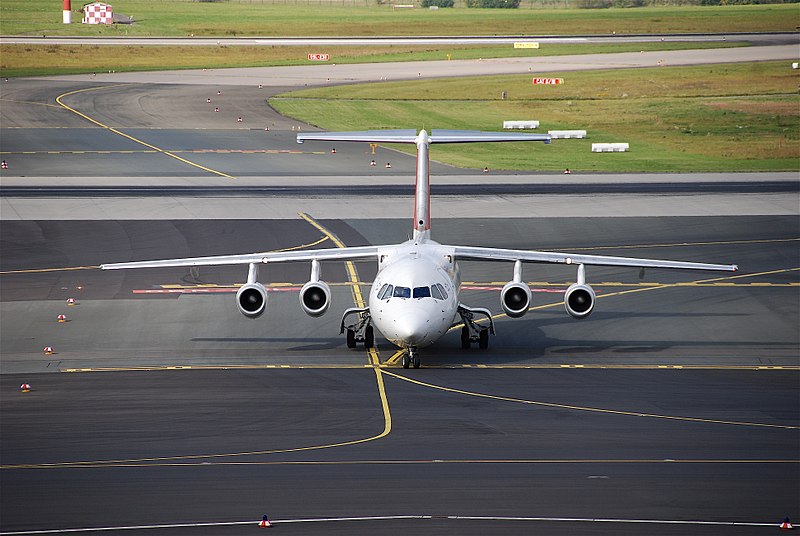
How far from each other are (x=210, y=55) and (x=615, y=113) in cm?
5674

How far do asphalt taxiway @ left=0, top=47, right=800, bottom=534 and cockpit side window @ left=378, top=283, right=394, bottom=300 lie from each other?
2.19 meters

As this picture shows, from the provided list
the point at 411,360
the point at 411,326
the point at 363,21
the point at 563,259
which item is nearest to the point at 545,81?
the point at 363,21

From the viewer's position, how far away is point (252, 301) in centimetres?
3847

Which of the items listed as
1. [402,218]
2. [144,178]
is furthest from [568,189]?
[144,178]

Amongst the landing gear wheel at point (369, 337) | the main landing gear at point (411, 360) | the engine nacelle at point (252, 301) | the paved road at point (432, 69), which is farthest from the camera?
the paved road at point (432, 69)

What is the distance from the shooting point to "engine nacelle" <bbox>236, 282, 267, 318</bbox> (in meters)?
38.5

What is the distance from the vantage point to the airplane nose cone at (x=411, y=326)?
1412 inches

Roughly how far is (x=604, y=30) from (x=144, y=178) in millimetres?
109399

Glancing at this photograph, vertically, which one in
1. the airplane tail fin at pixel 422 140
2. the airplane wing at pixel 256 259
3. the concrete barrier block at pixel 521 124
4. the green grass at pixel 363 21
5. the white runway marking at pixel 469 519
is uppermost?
the green grass at pixel 363 21

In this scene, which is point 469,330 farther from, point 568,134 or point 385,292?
point 568,134

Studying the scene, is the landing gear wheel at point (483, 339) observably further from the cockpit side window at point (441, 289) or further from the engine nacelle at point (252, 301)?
the engine nacelle at point (252, 301)

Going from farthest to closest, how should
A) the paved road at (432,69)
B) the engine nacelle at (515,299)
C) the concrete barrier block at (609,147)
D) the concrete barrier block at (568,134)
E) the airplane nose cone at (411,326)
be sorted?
the paved road at (432,69), the concrete barrier block at (568,134), the concrete barrier block at (609,147), the engine nacelle at (515,299), the airplane nose cone at (411,326)

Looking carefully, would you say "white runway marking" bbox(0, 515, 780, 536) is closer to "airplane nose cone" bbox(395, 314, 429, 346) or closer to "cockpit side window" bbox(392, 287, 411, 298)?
"airplane nose cone" bbox(395, 314, 429, 346)

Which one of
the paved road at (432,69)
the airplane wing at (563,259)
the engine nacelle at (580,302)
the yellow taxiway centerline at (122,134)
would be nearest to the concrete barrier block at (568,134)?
the yellow taxiway centerline at (122,134)
